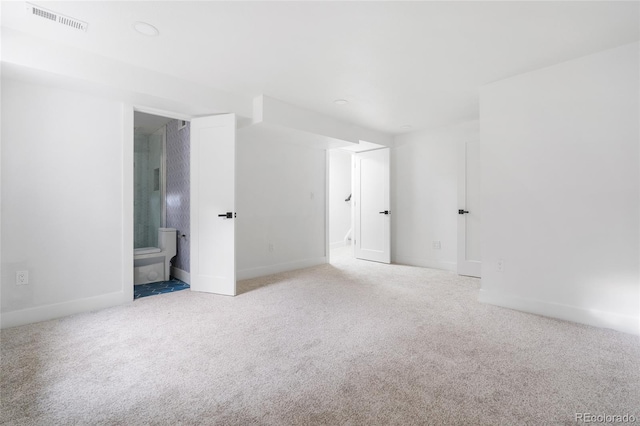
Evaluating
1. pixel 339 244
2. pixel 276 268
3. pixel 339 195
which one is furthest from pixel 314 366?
pixel 339 195

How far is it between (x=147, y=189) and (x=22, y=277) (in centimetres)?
283

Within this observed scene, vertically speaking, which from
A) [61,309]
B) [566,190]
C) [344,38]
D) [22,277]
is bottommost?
[61,309]

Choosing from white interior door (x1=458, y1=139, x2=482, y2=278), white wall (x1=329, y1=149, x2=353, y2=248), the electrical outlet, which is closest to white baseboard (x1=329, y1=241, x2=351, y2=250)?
white wall (x1=329, y1=149, x2=353, y2=248)

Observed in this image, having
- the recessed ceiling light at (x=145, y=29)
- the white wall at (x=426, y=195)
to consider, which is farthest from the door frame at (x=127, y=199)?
the white wall at (x=426, y=195)

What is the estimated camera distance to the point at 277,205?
187 inches

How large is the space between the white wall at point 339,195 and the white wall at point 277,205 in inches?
76.0

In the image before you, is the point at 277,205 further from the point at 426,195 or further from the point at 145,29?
the point at 145,29

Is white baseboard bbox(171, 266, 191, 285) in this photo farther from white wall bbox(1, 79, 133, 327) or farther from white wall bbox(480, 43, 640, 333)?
white wall bbox(480, 43, 640, 333)

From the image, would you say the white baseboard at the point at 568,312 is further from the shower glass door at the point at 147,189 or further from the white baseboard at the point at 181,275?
the shower glass door at the point at 147,189

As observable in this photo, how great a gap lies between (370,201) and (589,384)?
4183mm

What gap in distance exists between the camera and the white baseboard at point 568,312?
7.95 ft

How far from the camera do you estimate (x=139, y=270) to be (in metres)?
3.94

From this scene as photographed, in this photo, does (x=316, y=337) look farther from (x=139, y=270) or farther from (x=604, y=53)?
(x=604, y=53)

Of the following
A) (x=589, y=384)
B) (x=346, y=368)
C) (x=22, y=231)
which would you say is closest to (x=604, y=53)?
(x=589, y=384)
